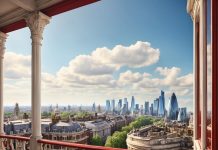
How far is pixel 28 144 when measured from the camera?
3.74 metres

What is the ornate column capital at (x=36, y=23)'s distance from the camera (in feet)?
12.0

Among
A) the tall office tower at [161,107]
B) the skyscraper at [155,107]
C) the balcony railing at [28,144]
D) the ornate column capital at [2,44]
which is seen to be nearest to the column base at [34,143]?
the balcony railing at [28,144]

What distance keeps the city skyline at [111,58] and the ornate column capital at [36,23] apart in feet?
105

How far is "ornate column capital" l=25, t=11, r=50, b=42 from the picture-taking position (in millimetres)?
3660

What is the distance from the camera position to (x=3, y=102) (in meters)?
4.48

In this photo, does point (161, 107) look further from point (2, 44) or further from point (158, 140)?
point (2, 44)

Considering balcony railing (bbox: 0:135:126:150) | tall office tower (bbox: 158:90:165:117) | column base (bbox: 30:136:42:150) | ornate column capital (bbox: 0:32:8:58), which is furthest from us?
tall office tower (bbox: 158:90:165:117)

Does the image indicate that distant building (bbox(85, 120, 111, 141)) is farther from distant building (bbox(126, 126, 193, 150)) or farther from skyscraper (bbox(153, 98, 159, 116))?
skyscraper (bbox(153, 98, 159, 116))

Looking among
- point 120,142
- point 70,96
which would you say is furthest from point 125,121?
point 70,96

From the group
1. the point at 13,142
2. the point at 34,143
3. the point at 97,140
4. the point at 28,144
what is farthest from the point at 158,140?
the point at 34,143

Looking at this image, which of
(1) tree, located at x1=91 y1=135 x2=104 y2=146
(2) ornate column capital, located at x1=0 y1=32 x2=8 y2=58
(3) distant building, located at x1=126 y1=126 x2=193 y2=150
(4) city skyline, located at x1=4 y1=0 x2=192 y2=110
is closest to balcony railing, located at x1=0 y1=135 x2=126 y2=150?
(2) ornate column capital, located at x1=0 y1=32 x2=8 y2=58

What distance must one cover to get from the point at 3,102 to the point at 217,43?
4.11 metres

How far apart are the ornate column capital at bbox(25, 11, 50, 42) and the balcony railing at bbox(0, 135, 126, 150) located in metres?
1.62

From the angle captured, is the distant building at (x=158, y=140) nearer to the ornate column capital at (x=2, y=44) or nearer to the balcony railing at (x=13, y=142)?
the balcony railing at (x=13, y=142)
